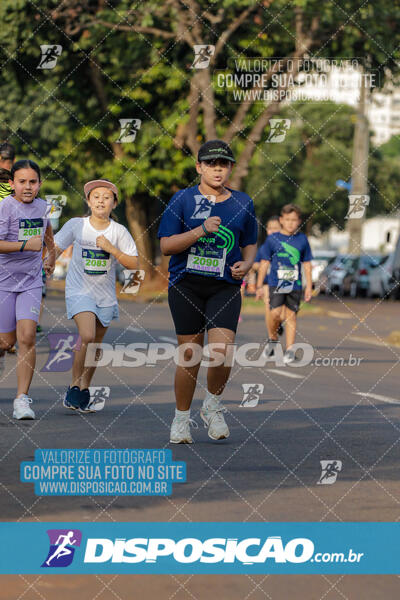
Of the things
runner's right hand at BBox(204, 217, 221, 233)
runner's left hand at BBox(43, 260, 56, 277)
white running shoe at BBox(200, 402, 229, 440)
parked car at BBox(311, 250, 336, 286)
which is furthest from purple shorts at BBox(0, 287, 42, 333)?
parked car at BBox(311, 250, 336, 286)

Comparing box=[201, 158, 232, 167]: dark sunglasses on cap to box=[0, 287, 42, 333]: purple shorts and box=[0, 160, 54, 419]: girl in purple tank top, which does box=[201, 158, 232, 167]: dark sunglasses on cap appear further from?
→ box=[0, 287, 42, 333]: purple shorts

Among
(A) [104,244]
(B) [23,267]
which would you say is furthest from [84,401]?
(A) [104,244]

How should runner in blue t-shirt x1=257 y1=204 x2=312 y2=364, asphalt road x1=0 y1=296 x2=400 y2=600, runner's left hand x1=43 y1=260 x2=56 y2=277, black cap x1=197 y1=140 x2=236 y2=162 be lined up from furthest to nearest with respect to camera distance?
runner in blue t-shirt x1=257 y1=204 x2=312 y2=364 → runner's left hand x1=43 y1=260 x2=56 y2=277 → black cap x1=197 y1=140 x2=236 y2=162 → asphalt road x1=0 y1=296 x2=400 y2=600

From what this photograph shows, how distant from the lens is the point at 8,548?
5473 mm

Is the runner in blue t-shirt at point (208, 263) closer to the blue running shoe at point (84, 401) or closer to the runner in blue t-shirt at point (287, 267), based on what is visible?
the blue running shoe at point (84, 401)

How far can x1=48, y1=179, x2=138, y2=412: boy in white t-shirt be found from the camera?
9.57 m

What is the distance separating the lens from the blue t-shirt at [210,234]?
8.05 meters

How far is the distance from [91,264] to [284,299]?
18.0 ft

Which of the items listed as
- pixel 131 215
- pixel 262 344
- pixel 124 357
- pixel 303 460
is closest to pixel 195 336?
pixel 303 460

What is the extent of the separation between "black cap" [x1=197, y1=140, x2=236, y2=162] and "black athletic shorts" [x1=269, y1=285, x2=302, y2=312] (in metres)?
6.74

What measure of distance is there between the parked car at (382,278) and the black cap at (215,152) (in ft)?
101

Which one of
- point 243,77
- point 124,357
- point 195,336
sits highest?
point 243,77

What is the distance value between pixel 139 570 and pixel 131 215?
107 feet

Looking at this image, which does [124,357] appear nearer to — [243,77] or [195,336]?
[195,336]
